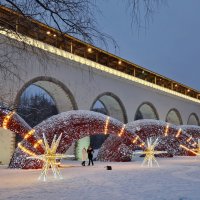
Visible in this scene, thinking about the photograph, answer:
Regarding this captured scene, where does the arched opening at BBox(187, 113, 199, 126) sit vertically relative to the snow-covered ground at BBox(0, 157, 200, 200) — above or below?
above

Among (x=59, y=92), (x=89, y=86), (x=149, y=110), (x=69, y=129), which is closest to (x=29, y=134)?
(x=69, y=129)

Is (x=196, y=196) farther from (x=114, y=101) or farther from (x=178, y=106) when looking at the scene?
(x=178, y=106)

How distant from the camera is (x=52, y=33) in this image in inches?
265

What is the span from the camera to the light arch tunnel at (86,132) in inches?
677

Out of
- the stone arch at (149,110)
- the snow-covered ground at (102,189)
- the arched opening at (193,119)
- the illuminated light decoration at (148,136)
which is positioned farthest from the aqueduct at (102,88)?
the snow-covered ground at (102,189)

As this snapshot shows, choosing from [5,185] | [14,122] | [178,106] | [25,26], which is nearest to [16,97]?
[14,122]

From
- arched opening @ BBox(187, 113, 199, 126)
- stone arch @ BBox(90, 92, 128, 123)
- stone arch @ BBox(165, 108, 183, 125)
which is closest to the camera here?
stone arch @ BBox(90, 92, 128, 123)

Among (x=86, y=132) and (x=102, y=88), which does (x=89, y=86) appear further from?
(x=86, y=132)

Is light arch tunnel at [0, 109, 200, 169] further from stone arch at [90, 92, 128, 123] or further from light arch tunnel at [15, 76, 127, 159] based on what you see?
stone arch at [90, 92, 128, 123]

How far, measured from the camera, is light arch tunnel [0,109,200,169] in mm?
17188

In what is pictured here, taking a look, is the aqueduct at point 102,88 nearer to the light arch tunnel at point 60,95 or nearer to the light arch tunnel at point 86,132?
the light arch tunnel at point 60,95

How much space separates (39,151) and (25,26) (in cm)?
1210

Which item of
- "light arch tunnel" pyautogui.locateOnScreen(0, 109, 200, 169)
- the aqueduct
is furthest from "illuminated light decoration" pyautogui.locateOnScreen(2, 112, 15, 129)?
the aqueduct

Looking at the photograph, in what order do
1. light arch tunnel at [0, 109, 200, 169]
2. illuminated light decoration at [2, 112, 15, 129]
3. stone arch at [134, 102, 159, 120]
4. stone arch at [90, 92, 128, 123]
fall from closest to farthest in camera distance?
illuminated light decoration at [2, 112, 15, 129]
light arch tunnel at [0, 109, 200, 169]
stone arch at [90, 92, 128, 123]
stone arch at [134, 102, 159, 120]
